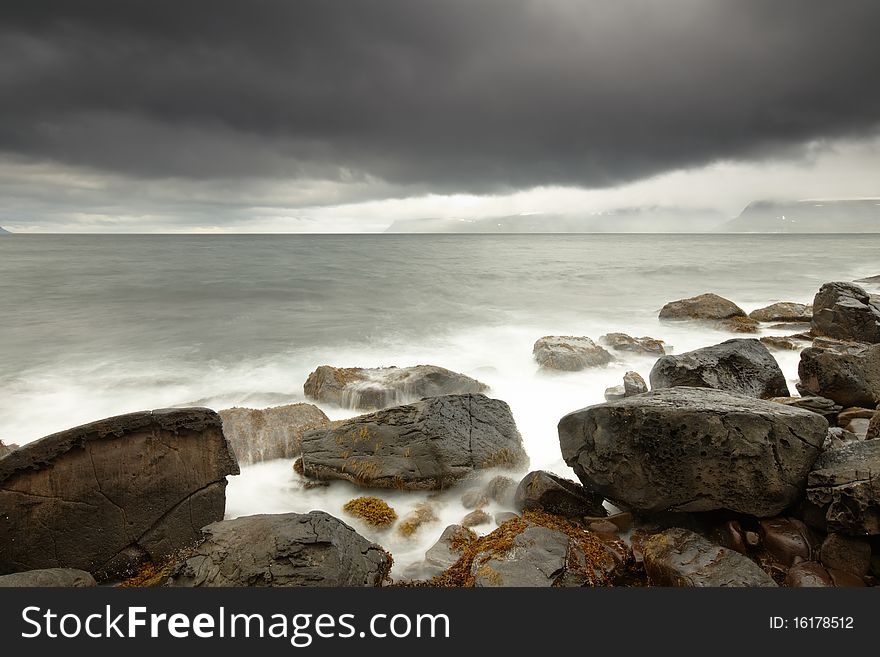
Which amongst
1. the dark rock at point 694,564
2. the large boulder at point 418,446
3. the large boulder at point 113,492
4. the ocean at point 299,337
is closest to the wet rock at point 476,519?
the ocean at point 299,337

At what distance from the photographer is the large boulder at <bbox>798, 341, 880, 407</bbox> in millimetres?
7684

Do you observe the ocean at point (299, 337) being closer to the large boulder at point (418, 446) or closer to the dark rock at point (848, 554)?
the large boulder at point (418, 446)

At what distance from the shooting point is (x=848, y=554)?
4.44 m

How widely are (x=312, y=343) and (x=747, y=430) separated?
15.5 meters

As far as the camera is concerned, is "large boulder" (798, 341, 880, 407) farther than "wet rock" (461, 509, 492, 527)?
Yes

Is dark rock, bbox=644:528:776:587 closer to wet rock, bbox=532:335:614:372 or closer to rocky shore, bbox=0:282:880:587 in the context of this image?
rocky shore, bbox=0:282:880:587

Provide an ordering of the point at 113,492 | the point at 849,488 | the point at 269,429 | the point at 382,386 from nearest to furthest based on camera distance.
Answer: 1. the point at 849,488
2. the point at 113,492
3. the point at 269,429
4. the point at 382,386

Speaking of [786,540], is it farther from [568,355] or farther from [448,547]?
[568,355]

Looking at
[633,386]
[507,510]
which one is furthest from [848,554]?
[633,386]

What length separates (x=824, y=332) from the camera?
14.6m

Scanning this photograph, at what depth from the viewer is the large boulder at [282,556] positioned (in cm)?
410

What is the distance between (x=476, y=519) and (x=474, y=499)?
0.45 m

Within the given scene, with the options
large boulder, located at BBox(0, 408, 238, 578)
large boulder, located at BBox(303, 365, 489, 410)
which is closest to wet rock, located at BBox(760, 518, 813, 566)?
large boulder, located at BBox(303, 365, 489, 410)

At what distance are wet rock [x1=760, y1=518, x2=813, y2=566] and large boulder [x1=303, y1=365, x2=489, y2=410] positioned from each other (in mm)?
5993
